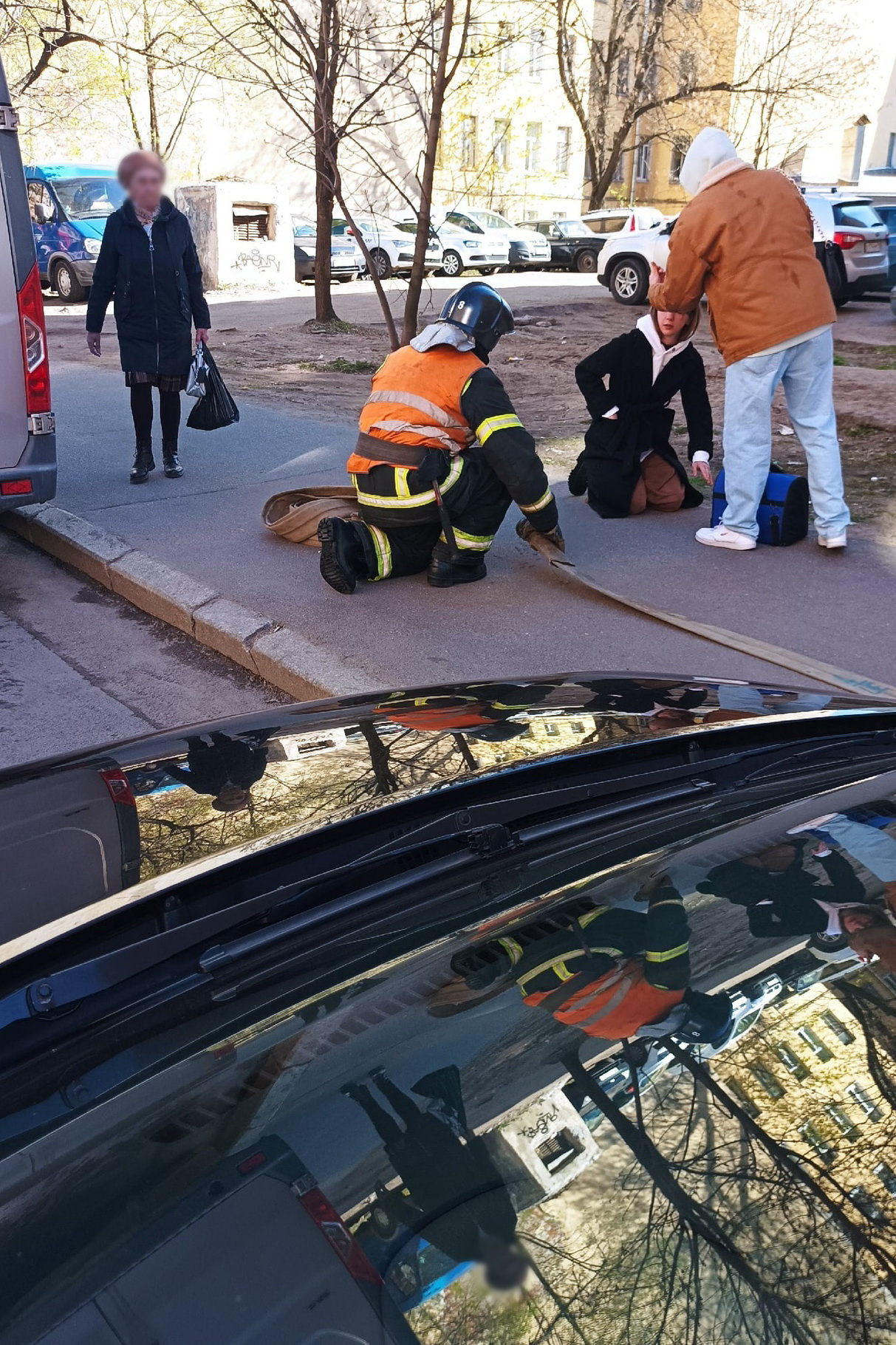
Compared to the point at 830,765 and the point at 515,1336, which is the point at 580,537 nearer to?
the point at 830,765

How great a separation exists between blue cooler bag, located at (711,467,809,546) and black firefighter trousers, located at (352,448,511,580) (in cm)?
148

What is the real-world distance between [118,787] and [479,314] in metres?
3.78

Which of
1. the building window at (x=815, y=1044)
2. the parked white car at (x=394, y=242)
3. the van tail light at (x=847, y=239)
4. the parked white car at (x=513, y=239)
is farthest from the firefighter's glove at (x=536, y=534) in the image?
the parked white car at (x=513, y=239)

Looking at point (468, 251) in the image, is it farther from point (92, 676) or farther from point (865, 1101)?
point (865, 1101)

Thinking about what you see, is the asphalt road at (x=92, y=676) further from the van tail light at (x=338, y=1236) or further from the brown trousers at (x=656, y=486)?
the van tail light at (x=338, y=1236)

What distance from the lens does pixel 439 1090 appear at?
47.0 inches

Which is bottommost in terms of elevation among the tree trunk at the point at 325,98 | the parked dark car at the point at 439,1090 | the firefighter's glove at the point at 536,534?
the firefighter's glove at the point at 536,534

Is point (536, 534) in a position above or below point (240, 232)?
below

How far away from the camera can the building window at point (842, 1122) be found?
1.12 meters

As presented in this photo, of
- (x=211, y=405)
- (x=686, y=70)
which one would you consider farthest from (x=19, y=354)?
(x=686, y=70)

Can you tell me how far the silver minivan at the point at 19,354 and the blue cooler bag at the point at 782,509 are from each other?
3.62 meters

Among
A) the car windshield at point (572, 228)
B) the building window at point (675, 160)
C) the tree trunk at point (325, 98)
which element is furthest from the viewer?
the building window at point (675, 160)

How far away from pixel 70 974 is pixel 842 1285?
95 cm

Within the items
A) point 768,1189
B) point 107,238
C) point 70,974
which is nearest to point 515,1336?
point 768,1189
